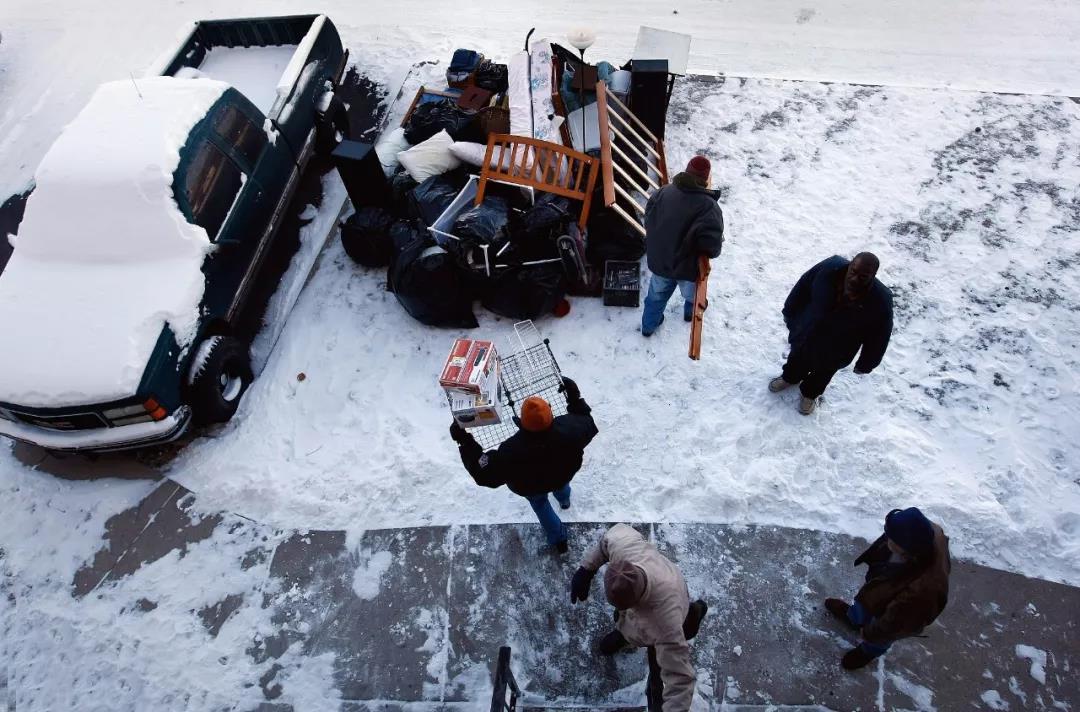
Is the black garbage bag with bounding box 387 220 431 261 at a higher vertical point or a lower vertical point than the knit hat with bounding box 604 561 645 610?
lower

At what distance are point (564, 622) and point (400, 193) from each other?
4.29 metres

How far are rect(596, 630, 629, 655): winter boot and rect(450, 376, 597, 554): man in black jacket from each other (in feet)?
3.29

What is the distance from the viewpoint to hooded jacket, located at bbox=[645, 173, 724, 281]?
448 cm

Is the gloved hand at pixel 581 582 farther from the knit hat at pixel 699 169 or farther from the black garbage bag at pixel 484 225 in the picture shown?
the black garbage bag at pixel 484 225

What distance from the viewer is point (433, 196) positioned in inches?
236

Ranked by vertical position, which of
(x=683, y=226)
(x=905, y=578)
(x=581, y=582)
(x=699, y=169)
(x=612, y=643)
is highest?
(x=699, y=169)

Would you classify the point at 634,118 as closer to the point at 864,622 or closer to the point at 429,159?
the point at 429,159

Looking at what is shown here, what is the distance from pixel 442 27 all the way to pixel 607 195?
4965 mm

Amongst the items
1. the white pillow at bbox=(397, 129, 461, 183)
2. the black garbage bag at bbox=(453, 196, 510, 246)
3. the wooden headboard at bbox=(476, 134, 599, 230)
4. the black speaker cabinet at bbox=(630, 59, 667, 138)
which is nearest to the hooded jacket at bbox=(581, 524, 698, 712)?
the black garbage bag at bbox=(453, 196, 510, 246)

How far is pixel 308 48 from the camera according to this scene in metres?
7.00

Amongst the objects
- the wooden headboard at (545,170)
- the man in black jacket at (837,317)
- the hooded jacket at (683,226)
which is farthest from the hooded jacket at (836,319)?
the wooden headboard at (545,170)

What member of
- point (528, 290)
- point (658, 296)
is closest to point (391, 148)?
point (528, 290)

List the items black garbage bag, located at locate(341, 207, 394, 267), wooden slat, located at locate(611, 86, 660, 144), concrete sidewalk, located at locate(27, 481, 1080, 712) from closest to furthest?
1. concrete sidewalk, located at locate(27, 481, 1080, 712)
2. black garbage bag, located at locate(341, 207, 394, 267)
3. wooden slat, located at locate(611, 86, 660, 144)

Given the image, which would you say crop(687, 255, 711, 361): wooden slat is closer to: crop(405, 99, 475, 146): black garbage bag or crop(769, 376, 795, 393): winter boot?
crop(769, 376, 795, 393): winter boot
